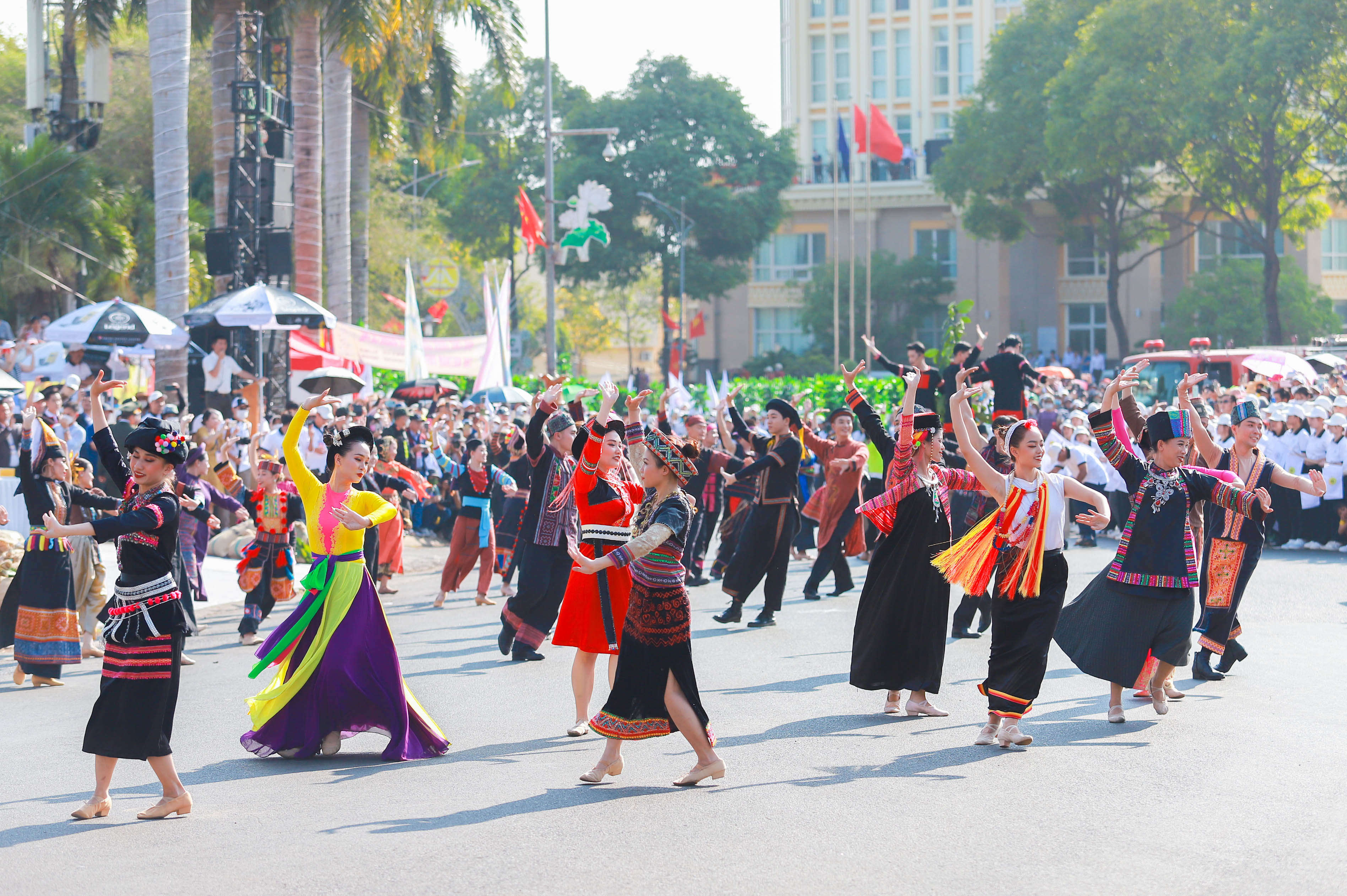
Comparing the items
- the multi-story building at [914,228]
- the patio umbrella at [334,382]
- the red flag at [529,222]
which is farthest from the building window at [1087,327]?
the patio umbrella at [334,382]

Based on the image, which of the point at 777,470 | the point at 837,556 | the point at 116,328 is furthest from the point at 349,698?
the point at 116,328

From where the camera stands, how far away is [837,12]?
231 ft

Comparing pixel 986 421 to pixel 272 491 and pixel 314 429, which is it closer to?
pixel 314 429

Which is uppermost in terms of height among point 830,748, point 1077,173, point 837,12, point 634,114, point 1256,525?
point 837,12

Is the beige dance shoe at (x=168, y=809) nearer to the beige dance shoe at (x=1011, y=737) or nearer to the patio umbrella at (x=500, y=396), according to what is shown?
the beige dance shoe at (x=1011, y=737)

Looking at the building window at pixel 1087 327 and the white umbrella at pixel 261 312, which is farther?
the building window at pixel 1087 327

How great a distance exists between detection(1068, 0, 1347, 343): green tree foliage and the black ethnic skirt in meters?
39.7

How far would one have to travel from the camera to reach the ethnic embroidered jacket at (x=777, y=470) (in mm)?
12656

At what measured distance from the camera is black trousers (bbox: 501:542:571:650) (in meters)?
10.3

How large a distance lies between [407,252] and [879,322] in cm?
2315

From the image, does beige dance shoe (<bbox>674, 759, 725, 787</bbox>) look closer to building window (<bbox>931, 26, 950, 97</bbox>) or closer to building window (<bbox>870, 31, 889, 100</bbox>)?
building window (<bbox>870, 31, 889, 100</bbox>)

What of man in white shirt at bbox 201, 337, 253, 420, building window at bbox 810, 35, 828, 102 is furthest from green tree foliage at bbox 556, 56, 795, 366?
man in white shirt at bbox 201, 337, 253, 420

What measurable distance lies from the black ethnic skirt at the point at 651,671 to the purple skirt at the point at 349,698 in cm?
120

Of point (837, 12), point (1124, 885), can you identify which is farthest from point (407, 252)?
point (1124, 885)
